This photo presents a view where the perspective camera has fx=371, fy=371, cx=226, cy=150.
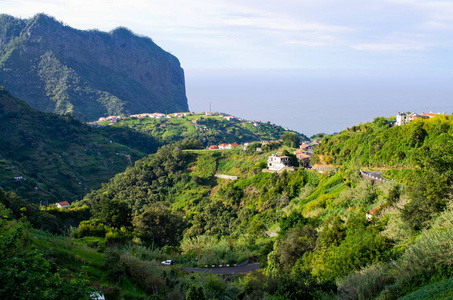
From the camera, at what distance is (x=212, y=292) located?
12.6 metres

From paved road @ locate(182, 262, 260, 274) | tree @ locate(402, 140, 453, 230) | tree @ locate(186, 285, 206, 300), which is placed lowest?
paved road @ locate(182, 262, 260, 274)

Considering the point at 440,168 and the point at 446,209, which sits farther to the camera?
the point at 440,168

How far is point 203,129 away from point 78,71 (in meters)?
79.9

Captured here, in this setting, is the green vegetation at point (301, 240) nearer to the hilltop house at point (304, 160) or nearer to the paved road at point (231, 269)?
the paved road at point (231, 269)

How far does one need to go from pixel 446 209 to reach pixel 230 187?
90.8 ft

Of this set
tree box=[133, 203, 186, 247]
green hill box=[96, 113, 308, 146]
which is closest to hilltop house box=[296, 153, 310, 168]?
tree box=[133, 203, 186, 247]

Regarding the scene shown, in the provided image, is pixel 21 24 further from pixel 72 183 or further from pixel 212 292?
pixel 212 292

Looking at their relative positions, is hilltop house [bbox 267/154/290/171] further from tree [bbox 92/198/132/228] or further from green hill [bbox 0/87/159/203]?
green hill [bbox 0/87/159/203]

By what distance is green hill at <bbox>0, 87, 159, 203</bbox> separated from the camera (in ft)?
154

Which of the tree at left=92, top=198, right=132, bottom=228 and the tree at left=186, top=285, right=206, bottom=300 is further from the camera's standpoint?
the tree at left=92, top=198, right=132, bottom=228

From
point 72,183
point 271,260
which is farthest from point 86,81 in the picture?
point 271,260

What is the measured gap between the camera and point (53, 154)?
198 feet

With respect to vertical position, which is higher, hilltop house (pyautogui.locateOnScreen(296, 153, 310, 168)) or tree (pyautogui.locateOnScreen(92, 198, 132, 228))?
hilltop house (pyautogui.locateOnScreen(296, 153, 310, 168))

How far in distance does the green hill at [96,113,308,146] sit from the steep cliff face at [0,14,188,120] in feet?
126
